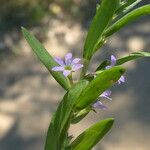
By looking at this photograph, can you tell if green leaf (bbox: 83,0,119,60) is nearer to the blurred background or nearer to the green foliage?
the green foliage

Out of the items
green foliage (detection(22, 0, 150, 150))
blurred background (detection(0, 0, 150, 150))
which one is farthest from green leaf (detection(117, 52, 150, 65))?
blurred background (detection(0, 0, 150, 150))

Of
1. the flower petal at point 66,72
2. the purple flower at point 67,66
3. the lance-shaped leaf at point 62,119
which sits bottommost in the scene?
the lance-shaped leaf at point 62,119

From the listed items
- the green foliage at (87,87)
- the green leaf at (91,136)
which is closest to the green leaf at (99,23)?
the green foliage at (87,87)

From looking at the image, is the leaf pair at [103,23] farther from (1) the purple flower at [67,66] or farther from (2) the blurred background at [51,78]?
(2) the blurred background at [51,78]

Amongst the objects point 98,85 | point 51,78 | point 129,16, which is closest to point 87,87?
point 98,85

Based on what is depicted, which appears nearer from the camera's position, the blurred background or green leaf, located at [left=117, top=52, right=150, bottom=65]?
green leaf, located at [left=117, top=52, right=150, bottom=65]

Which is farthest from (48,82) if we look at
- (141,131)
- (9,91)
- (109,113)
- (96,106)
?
(96,106)

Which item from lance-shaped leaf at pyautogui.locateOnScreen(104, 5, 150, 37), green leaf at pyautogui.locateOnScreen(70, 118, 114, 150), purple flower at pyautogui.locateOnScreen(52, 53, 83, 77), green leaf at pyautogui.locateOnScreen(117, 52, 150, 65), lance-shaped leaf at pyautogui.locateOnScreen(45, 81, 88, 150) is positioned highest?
lance-shaped leaf at pyautogui.locateOnScreen(104, 5, 150, 37)
